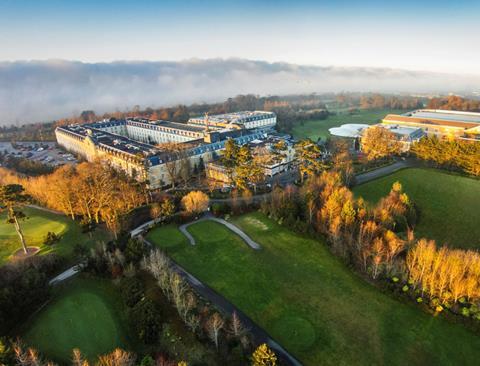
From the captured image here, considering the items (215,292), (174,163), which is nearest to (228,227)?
(215,292)

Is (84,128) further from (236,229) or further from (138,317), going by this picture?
(138,317)

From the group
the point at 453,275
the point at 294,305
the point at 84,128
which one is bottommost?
the point at 294,305

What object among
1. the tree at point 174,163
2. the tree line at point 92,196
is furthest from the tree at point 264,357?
the tree at point 174,163

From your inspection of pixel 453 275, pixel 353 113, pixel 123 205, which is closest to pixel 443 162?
pixel 453 275

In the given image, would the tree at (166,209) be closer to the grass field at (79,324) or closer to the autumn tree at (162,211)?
the autumn tree at (162,211)

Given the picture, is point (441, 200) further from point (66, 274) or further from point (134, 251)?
point (66, 274)
